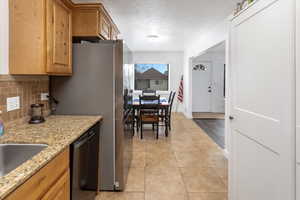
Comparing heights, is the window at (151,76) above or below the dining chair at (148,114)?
above

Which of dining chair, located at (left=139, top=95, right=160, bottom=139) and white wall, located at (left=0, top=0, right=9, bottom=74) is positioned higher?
white wall, located at (left=0, top=0, right=9, bottom=74)

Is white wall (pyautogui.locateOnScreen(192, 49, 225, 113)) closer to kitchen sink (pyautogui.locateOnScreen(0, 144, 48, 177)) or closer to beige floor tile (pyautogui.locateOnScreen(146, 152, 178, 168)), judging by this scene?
beige floor tile (pyautogui.locateOnScreen(146, 152, 178, 168))

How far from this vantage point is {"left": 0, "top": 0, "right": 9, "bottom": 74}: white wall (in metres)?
1.68

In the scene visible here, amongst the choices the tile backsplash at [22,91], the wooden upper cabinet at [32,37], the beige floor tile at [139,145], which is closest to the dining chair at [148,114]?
the beige floor tile at [139,145]

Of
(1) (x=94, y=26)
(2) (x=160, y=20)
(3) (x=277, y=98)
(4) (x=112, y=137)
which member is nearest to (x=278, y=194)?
(3) (x=277, y=98)

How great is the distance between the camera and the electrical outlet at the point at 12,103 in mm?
1793

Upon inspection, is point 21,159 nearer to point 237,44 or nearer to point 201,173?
point 237,44

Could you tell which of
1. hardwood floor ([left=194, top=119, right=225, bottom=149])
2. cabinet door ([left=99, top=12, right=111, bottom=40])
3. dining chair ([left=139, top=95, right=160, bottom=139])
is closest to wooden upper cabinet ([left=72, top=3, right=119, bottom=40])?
cabinet door ([left=99, top=12, right=111, bottom=40])

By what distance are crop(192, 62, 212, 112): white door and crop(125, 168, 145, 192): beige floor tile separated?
617 cm

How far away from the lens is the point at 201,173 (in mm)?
2975

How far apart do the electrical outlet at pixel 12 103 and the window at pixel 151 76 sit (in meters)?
6.50

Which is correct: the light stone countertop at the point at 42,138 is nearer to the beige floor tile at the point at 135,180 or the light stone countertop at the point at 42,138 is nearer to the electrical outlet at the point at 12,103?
the electrical outlet at the point at 12,103

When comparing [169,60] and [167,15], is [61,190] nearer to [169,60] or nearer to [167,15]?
[167,15]

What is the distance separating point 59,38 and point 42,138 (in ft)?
3.45
